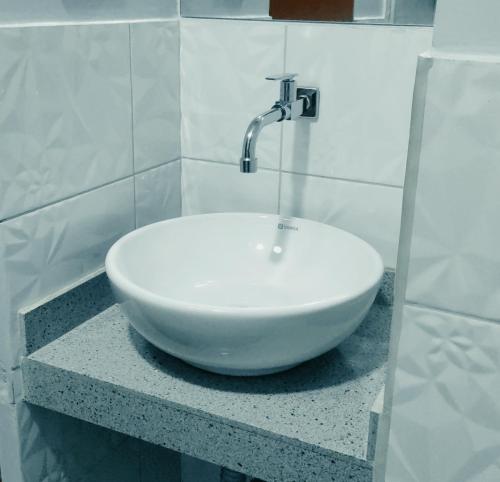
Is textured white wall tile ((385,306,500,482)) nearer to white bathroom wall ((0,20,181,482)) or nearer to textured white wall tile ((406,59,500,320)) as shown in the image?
textured white wall tile ((406,59,500,320))

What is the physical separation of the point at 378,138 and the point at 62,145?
551 mm

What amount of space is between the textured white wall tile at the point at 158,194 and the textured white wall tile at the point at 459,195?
0.73 metres

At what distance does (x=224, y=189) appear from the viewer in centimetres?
141

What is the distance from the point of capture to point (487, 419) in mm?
725

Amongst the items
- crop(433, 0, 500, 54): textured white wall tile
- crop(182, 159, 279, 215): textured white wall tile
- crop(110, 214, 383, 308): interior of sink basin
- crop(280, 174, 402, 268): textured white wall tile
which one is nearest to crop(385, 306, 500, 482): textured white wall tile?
crop(433, 0, 500, 54): textured white wall tile

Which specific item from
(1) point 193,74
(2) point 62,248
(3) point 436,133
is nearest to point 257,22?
(1) point 193,74

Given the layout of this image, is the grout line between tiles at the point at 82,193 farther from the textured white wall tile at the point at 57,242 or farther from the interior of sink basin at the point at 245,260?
the interior of sink basin at the point at 245,260

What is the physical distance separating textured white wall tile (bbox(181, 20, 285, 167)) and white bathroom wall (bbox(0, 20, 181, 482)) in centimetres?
4

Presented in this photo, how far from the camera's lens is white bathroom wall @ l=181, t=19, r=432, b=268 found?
47.1 inches

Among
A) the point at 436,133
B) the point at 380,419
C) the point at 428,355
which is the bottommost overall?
the point at 380,419

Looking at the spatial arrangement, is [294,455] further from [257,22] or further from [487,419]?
[257,22]

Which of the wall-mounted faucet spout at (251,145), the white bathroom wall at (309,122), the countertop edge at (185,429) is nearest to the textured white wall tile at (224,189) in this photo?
the white bathroom wall at (309,122)

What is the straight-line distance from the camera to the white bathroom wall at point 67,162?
1.02m

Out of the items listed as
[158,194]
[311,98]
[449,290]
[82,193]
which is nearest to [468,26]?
[449,290]
